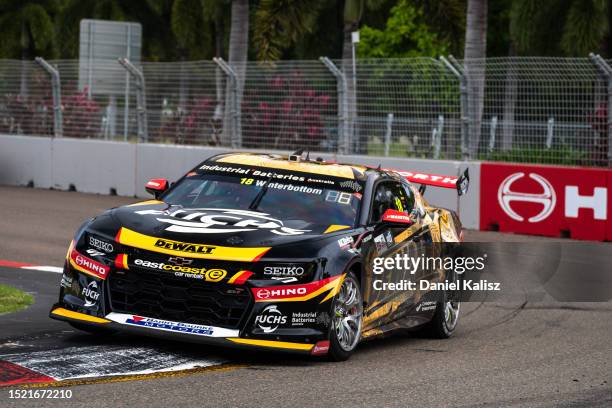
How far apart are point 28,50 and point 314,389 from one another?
2298 inches

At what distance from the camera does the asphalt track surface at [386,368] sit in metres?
7.07

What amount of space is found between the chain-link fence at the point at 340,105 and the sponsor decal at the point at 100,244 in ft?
36.6

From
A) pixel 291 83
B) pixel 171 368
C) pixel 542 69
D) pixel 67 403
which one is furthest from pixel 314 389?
pixel 291 83

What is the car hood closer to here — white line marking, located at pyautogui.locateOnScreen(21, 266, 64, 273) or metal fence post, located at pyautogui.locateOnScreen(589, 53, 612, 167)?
white line marking, located at pyautogui.locateOnScreen(21, 266, 64, 273)

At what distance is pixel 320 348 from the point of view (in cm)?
812

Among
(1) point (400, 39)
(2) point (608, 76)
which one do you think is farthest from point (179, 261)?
(1) point (400, 39)

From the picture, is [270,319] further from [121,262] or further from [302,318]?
Answer: [121,262]

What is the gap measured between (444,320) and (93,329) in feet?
9.80

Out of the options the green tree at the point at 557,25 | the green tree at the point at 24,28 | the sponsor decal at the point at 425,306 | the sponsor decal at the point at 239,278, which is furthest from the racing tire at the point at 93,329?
the green tree at the point at 24,28

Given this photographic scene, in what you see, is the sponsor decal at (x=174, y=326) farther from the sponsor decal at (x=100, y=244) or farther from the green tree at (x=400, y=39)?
the green tree at (x=400, y=39)

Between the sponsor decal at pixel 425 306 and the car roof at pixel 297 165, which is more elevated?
the car roof at pixel 297 165

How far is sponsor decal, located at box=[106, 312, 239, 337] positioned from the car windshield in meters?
1.21

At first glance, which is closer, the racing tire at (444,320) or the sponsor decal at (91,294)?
the sponsor decal at (91,294)

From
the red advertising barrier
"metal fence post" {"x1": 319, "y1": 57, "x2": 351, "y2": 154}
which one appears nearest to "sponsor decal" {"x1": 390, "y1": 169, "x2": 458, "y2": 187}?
the red advertising barrier
